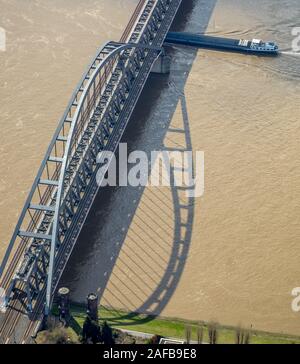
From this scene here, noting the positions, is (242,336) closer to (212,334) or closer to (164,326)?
(212,334)

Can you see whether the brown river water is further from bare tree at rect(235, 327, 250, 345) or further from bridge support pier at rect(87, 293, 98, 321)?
bridge support pier at rect(87, 293, 98, 321)

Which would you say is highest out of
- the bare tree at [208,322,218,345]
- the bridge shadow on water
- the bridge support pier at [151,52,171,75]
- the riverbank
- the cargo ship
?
the cargo ship

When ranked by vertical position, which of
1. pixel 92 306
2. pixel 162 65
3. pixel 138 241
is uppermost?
pixel 162 65

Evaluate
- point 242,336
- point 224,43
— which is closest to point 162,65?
point 224,43

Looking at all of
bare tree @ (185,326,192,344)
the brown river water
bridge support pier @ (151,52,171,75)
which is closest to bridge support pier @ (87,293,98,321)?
the brown river water

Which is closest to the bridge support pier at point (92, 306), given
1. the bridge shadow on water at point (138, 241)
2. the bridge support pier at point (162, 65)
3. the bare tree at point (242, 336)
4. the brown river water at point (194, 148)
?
the bridge shadow on water at point (138, 241)

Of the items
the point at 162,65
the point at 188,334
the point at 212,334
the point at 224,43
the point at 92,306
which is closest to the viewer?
the point at 212,334
